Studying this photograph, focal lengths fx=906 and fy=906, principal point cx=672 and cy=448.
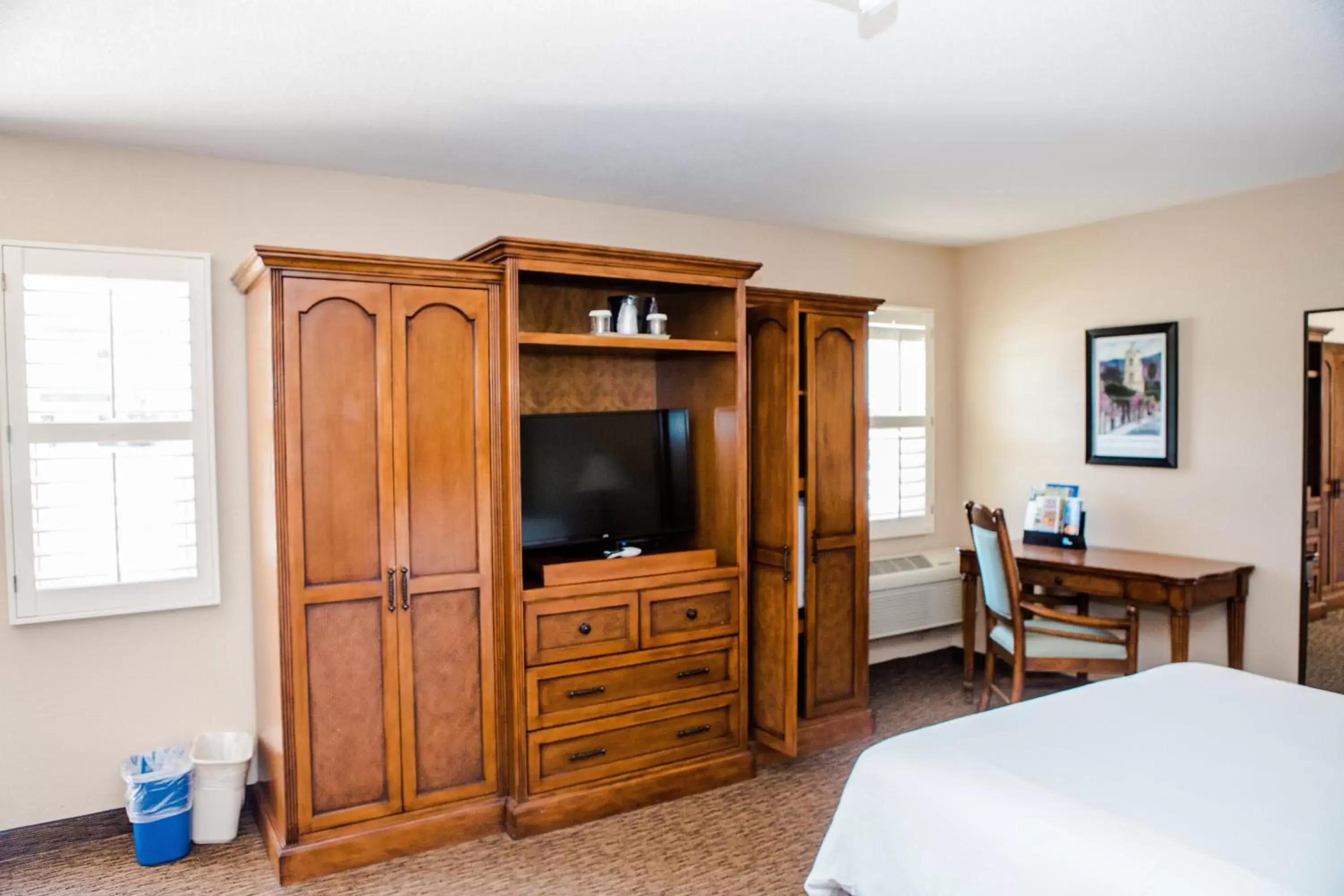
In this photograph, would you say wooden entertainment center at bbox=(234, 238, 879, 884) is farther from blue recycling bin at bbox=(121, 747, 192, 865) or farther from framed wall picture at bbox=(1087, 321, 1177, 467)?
framed wall picture at bbox=(1087, 321, 1177, 467)

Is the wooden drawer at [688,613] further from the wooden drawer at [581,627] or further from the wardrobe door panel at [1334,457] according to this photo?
the wardrobe door panel at [1334,457]

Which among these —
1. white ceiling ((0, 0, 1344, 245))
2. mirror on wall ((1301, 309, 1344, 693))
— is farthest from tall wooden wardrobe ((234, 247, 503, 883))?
mirror on wall ((1301, 309, 1344, 693))

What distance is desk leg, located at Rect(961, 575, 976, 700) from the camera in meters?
4.79

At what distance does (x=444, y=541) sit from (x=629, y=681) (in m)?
0.90

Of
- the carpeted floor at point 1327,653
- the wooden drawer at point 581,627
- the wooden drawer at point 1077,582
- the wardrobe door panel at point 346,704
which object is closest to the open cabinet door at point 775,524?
the wooden drawer at point 581,627

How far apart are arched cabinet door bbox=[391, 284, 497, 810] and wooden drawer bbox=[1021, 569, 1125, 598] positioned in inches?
107

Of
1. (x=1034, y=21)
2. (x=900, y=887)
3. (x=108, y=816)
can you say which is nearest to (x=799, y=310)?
(x=1034, y=21)

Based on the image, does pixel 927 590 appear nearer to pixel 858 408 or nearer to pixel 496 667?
pixel 858 408

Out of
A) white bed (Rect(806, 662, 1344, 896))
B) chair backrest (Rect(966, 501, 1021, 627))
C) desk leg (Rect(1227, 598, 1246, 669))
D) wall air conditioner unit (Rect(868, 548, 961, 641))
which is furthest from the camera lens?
wall air conditioner unit (Rect(868, 548, 961, 641))

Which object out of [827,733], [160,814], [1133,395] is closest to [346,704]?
[160,814]

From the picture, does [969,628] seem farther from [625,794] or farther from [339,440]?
[339,440]

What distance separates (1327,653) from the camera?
3922 mm

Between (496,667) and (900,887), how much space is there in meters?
1.67

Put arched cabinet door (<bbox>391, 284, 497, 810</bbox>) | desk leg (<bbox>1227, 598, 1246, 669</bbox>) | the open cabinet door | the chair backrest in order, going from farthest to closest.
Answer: desk leg (<bbox>1227, 598, 1246, 669</bbox>) → the chair backrest → the open cabinet door → arched cabinet door (<bbox>391, 284, 497, 810</bbox>)
